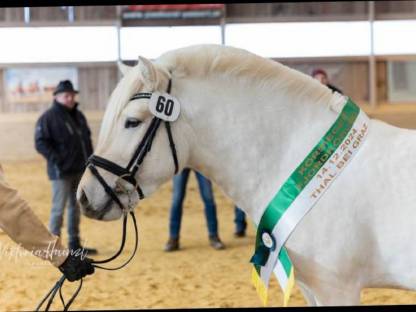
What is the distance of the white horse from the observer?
147cm

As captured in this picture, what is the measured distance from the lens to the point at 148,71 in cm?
149

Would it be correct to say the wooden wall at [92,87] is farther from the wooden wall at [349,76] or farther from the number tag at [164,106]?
the number tag at [164,106]

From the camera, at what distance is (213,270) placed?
3.76m

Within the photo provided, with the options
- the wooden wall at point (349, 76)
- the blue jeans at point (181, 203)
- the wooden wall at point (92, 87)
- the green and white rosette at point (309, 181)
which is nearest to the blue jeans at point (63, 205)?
the blue jeans at point (181, 203)

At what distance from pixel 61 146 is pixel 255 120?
2.83 m

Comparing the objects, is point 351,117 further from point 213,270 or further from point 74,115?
point 74,115

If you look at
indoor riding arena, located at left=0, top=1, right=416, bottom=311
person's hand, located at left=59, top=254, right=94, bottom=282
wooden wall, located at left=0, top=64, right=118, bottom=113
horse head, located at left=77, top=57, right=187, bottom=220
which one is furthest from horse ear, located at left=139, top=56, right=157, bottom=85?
wooden wall, located at left=0, top=64, right=118, bottom=113

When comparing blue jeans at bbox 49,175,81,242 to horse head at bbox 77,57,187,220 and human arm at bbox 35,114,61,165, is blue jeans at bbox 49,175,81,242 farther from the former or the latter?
horse head at bbox 77,57,187,220

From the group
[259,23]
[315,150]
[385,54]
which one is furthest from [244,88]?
[385,54]

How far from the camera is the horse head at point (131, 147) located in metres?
1.52

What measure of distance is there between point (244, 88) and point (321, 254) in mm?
517

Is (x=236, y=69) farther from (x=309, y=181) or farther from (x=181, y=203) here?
(x=181, y=203)

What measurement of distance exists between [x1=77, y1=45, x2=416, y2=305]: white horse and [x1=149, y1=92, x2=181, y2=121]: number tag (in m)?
0.02

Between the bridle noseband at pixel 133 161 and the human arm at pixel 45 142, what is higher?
the bridle noseband at pixel 133 161
